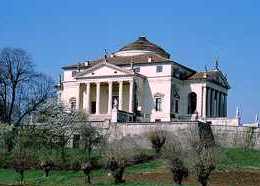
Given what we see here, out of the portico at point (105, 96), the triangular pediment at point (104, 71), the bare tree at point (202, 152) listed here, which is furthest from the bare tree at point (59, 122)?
the bare tree at point (202, 152)

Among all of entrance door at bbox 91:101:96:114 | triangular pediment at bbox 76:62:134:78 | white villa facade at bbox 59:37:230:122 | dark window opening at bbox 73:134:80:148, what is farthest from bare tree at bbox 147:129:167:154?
entrance door at bbox 91:101:96:114

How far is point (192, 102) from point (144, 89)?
6.72 meters

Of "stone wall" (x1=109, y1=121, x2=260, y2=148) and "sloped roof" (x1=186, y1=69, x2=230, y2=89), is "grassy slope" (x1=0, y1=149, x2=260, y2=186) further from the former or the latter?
"sloped roof" (x1=186, y1=69, x2=230, y2=89)

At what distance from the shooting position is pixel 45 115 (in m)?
66.2

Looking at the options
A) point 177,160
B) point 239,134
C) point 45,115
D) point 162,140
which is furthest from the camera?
point 45,115

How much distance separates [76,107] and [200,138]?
2214 centimetres

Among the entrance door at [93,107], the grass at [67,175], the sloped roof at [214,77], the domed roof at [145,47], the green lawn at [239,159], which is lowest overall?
the grass at [67,175]

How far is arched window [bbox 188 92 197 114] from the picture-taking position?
76.8 meters

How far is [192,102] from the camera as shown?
77.5m

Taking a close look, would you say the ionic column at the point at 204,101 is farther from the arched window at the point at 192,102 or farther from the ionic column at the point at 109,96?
the ionic column at the point at 109,96

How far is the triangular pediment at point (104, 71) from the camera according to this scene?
7319 cm

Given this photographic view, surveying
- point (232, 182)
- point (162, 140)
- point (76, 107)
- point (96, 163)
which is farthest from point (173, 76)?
point (232, 182)

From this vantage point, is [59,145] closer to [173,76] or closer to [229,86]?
[173,76]

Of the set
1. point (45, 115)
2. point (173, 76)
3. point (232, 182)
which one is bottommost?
point (232, 182)
